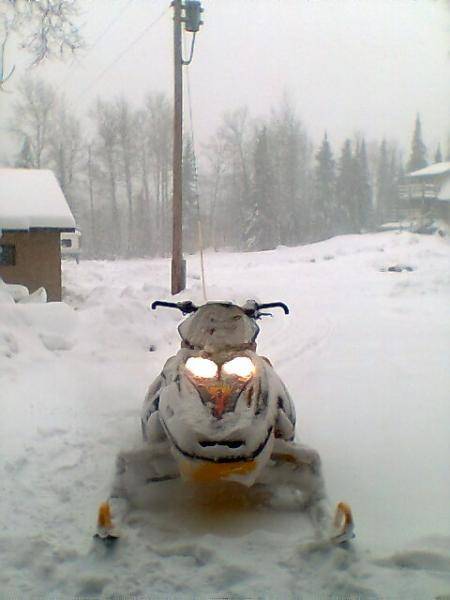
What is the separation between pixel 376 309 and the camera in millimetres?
10438

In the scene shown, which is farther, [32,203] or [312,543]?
[32,203]

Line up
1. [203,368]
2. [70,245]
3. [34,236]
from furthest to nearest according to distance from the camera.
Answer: [70,245] < [34,236] < [203,368]

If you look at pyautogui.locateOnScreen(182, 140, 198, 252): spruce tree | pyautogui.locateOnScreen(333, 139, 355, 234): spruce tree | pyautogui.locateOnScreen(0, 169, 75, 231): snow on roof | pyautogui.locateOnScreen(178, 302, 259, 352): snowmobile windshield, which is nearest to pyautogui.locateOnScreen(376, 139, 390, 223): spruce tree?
pyautogui.locateOnScreen(333, 139, 355, 234): spruce tree

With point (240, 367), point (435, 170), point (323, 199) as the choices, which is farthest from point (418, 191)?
point (323, 199)

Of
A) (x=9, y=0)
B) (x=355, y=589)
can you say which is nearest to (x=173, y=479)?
(x=355, y=589)

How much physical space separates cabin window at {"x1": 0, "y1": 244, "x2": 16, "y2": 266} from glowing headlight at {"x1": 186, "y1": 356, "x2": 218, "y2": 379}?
444 inches

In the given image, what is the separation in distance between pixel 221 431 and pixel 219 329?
2.33 ft

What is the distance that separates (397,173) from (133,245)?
524 cm

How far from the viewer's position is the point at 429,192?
511 centimetres

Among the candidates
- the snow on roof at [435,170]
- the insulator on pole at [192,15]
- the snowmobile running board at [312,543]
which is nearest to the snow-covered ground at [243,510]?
the snowmobile running board at [312,543]

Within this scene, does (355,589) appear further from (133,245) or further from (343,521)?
(133,245)

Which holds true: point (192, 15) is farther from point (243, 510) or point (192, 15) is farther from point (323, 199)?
point (243, 510)

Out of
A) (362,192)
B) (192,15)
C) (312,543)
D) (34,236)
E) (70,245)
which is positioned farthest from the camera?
(70,245)

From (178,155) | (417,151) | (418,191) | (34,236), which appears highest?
(178,155)
